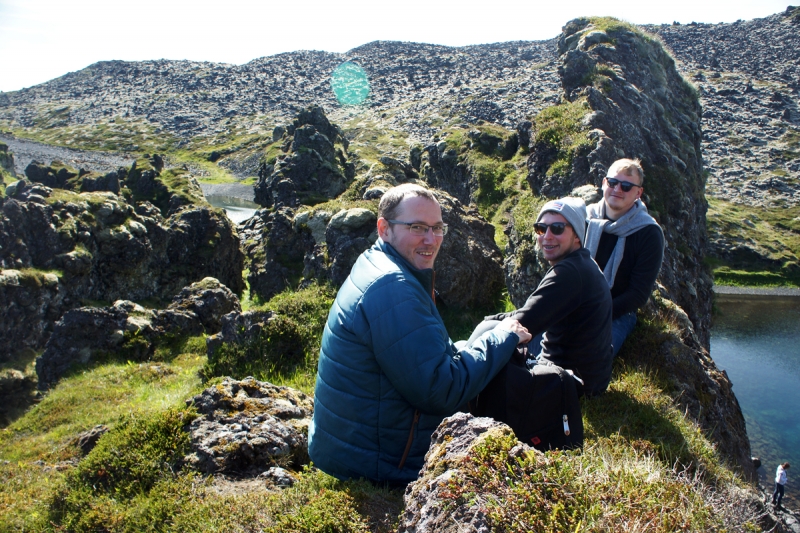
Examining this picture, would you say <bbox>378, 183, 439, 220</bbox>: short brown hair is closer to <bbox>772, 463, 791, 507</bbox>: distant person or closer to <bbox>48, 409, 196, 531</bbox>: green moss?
<bbox>48, 409, 196, 531</bbox>: green moss

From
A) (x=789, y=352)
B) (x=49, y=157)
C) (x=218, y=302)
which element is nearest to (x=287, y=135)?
(x=218, y=302)

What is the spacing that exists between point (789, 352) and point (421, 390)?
Result: 151 ft

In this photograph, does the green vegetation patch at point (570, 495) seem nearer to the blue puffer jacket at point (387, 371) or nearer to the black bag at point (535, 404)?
the blue puffer jacket at point (387, 371)

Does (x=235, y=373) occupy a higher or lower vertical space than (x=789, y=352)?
higher

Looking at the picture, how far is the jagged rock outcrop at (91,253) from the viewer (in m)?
23.1

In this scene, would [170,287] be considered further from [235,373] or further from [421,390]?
[421,390]

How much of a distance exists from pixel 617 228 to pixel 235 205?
7494cm

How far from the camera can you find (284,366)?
444 inches

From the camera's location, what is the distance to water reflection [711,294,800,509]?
78.5 feet

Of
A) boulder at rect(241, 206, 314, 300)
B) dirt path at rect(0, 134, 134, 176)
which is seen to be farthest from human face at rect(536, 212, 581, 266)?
dirt path at rect(0, 134, 134, 176)

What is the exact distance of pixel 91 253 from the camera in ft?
89.4

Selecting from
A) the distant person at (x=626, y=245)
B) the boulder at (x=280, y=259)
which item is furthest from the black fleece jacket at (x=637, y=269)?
the boulder at (x=280, y=259)

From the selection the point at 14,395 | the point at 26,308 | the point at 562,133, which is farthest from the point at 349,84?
the point at 14,395

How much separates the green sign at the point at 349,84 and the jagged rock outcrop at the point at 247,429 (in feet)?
487
